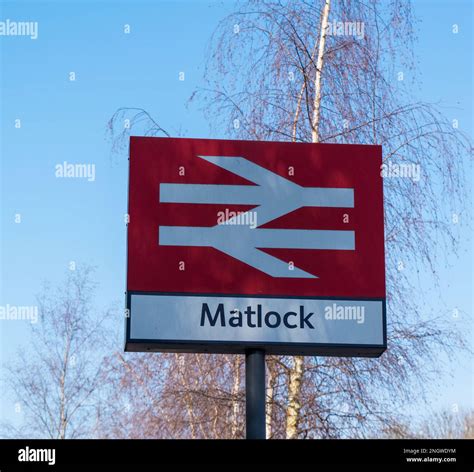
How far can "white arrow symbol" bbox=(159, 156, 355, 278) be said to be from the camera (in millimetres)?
9664

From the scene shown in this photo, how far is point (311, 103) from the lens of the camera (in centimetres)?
1560

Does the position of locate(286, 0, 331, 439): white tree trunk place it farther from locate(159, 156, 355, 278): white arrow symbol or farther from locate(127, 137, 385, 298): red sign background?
locate(159, 156, 355, 278): white arrow symbol

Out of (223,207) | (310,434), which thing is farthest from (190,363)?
(223,207)

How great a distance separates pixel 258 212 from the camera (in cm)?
979

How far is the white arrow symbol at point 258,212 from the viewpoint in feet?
31.7

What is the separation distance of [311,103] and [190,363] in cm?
470

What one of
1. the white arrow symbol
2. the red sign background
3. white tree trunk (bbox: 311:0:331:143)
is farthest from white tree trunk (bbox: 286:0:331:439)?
the white arrow symbol

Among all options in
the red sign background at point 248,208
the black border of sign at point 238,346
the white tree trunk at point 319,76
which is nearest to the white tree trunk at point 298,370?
the white tree trunk at point 319,76

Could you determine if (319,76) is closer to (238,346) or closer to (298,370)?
(298,370)

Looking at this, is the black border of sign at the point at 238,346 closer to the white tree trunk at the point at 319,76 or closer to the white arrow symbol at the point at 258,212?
the white arrow symbol at the point at 258,212
